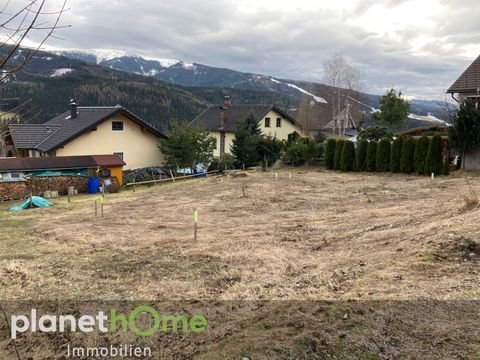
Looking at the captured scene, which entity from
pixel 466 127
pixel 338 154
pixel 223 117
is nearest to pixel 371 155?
pixel 338 154

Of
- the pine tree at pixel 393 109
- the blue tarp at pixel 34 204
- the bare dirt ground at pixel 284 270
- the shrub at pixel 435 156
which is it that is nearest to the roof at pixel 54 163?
the blue tarp at pixel 34 204

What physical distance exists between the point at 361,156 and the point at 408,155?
306 cm

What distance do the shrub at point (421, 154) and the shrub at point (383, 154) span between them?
6.53ft

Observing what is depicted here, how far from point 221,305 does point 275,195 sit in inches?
442

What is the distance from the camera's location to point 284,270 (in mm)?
6867

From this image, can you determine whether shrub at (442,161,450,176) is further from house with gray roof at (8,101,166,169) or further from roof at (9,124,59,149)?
roof at (9,124,59,149)

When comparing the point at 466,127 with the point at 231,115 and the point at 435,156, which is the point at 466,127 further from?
the point at 231,115

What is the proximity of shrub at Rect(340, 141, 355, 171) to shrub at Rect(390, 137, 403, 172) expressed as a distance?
8.83ft

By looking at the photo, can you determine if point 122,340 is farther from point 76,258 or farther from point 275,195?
point 275,195

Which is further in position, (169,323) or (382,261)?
(382,261)

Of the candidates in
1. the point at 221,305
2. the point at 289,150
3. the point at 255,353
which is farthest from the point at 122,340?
the point at 289,150

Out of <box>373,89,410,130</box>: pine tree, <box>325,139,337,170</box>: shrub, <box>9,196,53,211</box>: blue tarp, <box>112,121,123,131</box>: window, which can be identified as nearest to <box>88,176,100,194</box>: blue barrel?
<box>9,196,53,211</box>: blue tarp

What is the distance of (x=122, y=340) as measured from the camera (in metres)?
4.57

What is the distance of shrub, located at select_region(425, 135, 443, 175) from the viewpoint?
837 inches
